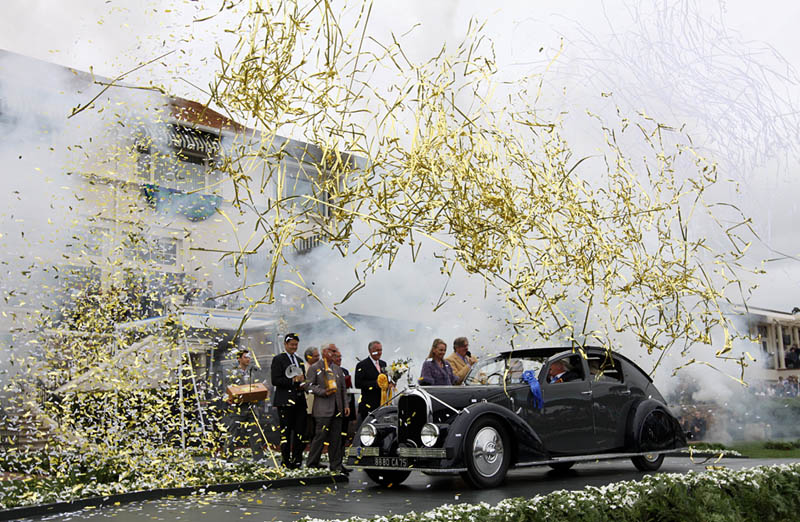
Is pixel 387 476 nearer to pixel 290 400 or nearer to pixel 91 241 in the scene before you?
pixel 290 400

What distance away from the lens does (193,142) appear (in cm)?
1430

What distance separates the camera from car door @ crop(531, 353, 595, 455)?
8.79 m

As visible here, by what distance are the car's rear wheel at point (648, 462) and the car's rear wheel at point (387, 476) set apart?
10.3ft

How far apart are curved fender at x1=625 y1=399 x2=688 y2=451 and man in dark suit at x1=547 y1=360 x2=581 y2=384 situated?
1.02m

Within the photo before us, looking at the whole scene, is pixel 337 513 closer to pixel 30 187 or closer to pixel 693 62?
pixel 693 62

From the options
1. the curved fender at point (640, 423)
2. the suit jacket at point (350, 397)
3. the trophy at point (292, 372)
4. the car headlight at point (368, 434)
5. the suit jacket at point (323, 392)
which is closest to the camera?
the car headlight at point (368, 434)

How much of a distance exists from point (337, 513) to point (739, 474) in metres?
3.56

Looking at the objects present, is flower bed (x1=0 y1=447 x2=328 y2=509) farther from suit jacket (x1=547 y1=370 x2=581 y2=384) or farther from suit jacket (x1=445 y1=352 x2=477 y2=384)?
suit jacket (x1=547 y1=370 x2=581 y2=384)

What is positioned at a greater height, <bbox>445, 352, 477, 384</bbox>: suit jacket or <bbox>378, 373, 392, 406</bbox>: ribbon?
<bbox>445, 352, 477, 384</bbox>: suit jacket

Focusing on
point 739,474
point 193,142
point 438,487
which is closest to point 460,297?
point 193,142

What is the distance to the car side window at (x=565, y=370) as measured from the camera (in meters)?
9.19

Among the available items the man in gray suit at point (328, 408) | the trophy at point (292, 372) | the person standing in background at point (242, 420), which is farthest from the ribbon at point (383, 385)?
the person standing in background at point (242, 420)

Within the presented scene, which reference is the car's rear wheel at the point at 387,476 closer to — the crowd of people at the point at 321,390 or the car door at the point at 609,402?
the crowd of people at the point at 321,390

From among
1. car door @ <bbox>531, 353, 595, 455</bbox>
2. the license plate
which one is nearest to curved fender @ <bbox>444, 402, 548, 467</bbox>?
car door @ <bbox>531, 353, 595, 455</bbox>
